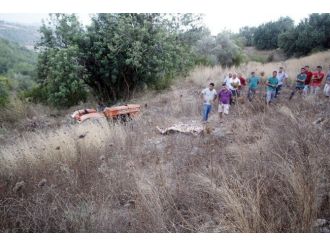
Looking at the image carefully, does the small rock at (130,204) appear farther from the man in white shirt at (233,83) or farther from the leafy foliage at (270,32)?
the leafy foliage at (270,32)

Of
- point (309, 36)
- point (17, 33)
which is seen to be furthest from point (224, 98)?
point (17, 33)

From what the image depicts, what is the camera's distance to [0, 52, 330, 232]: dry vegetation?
9.95ft

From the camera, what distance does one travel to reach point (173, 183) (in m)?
4.07

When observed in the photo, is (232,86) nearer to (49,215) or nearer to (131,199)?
(131,199)

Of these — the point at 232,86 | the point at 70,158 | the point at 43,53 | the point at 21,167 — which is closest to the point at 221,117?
the point at 232,86

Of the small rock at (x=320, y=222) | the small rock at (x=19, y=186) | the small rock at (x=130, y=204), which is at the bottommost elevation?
the small rock at (x=130, y=204)

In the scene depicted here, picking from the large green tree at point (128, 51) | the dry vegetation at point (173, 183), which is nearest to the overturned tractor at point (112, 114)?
the dry vegetation at point (173, 183)

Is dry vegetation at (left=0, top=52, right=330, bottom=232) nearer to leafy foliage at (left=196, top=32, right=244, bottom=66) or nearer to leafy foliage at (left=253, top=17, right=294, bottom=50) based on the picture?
leafy foliage at (left=196, top=32, right=244, bottom=66)

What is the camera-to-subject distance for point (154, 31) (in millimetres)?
12891

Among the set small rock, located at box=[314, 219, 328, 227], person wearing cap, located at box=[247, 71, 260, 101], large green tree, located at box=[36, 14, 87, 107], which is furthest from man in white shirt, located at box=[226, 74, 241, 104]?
small rock, located at box=[314, 219, 328, 227]

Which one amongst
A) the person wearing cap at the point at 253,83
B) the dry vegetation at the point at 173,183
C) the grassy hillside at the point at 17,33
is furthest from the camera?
the grassy hillside at the point at 17,33

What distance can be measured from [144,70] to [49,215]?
34.1ft

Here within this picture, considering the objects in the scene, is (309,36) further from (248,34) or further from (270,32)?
(248,34)

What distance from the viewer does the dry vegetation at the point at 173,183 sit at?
119 inches
